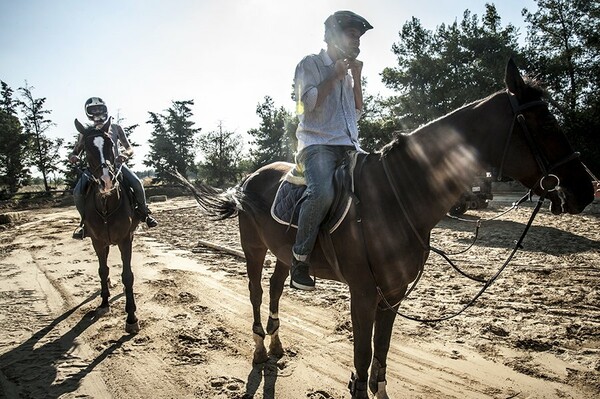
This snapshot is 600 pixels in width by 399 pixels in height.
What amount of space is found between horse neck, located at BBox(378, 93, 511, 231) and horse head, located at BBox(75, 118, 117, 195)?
4186 mm

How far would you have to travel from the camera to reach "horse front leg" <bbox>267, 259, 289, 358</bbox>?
4387mm

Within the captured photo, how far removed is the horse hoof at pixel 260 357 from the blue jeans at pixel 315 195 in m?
1.77

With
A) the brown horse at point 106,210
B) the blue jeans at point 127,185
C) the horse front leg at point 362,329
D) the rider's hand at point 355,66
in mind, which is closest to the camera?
the horse front leg at point 362,329

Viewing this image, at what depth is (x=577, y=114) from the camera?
21766mm

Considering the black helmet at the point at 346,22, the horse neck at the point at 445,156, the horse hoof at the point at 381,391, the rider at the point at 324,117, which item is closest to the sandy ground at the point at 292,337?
the horse hoof at the point at 381,391

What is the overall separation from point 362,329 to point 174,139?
5255cm

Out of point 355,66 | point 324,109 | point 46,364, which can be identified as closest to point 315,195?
point 324,109

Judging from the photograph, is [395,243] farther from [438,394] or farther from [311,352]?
[311,352]

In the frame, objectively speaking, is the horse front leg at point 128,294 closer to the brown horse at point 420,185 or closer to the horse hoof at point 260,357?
the horse hoof at point 260,357

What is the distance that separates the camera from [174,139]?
50.9m

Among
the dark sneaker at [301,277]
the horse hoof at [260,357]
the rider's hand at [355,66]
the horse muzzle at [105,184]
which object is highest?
the rider's hand at [355,66]

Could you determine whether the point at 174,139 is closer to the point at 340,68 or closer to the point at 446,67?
the point at 446,67

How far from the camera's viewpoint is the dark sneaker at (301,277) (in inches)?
124

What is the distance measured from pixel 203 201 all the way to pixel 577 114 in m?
25.7
